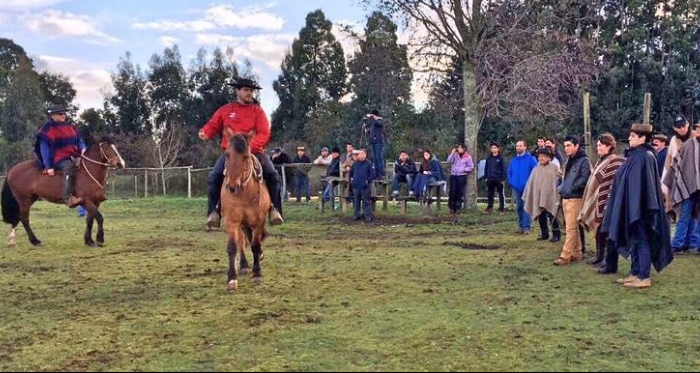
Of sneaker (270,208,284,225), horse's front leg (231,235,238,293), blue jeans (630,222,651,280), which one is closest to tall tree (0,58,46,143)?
sneaker (270,208,284,225)

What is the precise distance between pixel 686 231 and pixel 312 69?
34.1 meters

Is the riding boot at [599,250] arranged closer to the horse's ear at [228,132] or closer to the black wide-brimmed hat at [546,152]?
the black wide-brimmed hat at [546,152]

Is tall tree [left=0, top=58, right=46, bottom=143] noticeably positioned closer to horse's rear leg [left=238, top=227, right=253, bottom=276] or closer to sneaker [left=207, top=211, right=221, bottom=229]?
horse's rear leg [left=238, top=227, right=253, bottom=276]

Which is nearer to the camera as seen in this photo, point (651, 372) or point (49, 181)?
point (651, 372)

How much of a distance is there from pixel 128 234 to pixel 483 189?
595 inches

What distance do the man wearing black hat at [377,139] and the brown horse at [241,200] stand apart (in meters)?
9.14

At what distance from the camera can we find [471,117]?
1841 centimetres

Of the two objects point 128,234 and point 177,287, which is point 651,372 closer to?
point 177,287

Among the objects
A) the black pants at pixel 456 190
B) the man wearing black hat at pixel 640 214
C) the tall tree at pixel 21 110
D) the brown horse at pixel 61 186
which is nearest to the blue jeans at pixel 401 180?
the black pants at pixel 456 190

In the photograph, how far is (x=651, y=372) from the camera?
15.6 feet

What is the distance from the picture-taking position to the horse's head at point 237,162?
760 cm

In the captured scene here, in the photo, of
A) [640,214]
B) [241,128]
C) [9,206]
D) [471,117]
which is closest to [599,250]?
[640,214]

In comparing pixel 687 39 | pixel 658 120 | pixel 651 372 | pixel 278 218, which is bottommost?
pixel 651 372

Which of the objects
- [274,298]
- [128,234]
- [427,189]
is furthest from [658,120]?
[274,298]
